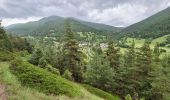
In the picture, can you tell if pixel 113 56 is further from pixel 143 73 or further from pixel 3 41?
pixel 3 41

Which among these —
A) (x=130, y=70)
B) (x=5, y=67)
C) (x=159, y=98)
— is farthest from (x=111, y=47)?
(x=5, y=67)

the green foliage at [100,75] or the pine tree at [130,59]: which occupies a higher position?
the pine tree at [130,59]

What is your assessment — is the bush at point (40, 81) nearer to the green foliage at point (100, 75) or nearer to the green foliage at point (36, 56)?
the green foliage at point (100, 75)

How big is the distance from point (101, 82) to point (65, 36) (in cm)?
1162

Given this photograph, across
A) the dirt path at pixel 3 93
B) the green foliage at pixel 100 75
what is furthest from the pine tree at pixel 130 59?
the dirt path at pixel 3 93

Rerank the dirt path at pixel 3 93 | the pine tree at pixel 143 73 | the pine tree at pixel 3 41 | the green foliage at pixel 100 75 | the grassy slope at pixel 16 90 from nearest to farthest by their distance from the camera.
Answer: the dirt path at pixel 3 93
the grassy slope at pixel 16 90
the green foliage at pixel 100 75
the pine tree at pixel 143 73
the pine tree at pixel 3 41

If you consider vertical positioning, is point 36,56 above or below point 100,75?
above

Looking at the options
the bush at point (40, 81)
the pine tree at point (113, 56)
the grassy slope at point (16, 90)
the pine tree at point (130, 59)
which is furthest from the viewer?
the pine tree at point (113, 56)

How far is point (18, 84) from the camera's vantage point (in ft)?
58.2

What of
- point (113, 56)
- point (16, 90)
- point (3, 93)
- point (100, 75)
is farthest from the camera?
point (113, 56)

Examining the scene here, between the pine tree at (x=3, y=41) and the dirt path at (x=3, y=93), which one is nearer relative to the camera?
the dirt path at (x=3, y=93)

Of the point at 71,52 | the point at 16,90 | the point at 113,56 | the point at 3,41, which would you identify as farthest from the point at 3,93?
the point at 3,41

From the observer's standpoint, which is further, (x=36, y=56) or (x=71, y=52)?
(x=36, y=56)

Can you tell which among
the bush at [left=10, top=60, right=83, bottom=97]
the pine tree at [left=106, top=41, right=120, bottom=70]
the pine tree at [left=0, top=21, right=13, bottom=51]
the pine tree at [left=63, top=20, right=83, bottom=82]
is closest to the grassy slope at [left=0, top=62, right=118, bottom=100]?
the bush at [left=10, top=60, right=83, bottom=97]
